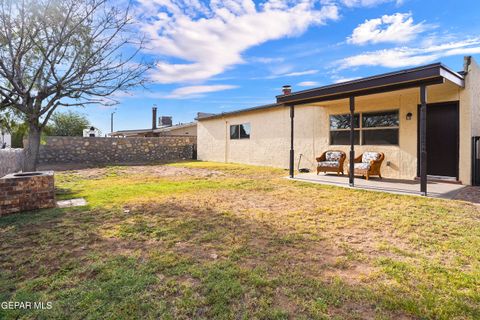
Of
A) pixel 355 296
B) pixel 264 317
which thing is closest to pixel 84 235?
pixel 264 317

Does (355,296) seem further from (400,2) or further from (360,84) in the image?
(400,2)

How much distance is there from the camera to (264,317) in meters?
1.92

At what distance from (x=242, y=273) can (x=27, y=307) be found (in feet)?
5.66

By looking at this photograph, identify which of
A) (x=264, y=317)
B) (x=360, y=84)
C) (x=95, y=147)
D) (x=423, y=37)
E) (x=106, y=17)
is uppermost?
(x=423, y=37)

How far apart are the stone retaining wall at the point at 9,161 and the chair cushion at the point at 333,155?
10.3 metres

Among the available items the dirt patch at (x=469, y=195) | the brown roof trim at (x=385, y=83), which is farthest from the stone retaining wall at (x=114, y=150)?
the dirt patch at (x=469, y=195)

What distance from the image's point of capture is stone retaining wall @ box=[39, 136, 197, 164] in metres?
15.1

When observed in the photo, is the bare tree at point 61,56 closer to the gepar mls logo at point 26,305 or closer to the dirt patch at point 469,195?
the gepar mls logo at point 26,305

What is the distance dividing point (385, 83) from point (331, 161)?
3773mm

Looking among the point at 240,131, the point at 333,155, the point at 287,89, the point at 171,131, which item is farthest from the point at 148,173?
the point at 171,131

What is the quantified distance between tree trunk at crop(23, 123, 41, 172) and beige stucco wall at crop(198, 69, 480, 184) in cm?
885

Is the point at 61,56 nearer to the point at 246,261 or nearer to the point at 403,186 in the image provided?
the point at 246,261

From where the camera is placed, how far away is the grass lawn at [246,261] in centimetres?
203

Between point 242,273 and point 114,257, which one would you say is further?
point 114,257
